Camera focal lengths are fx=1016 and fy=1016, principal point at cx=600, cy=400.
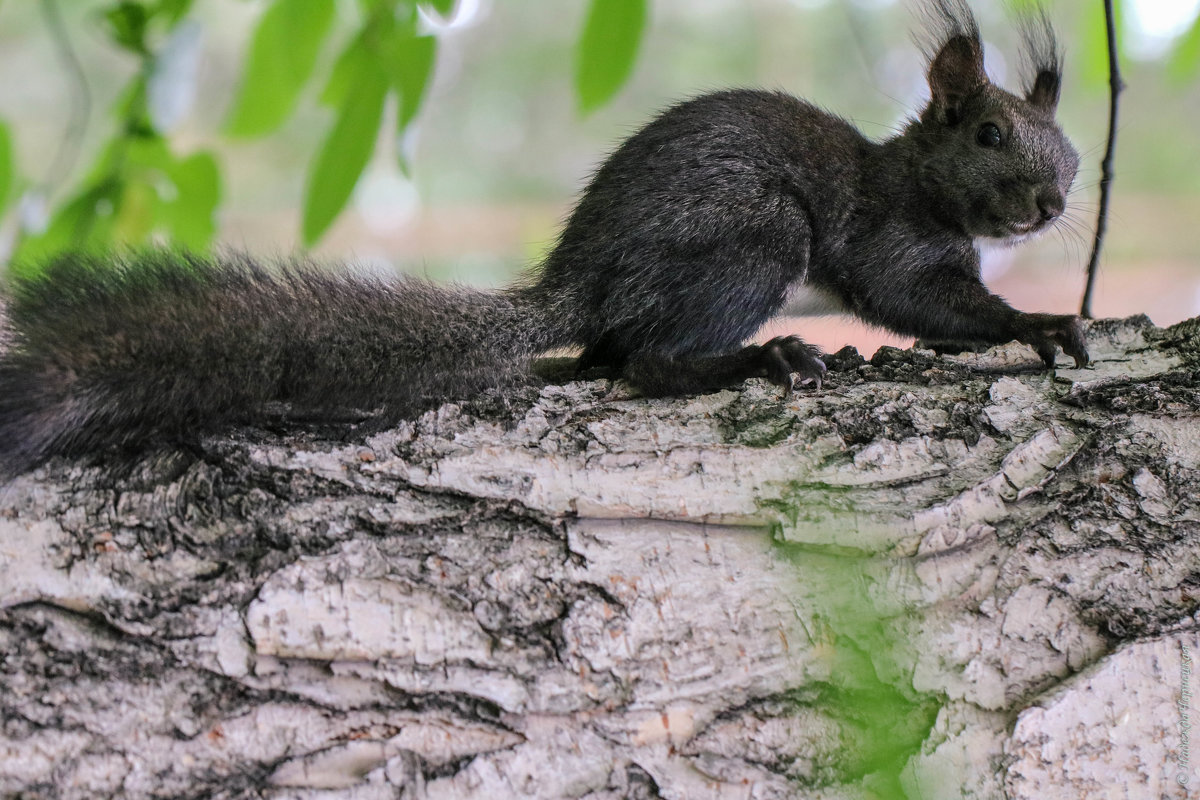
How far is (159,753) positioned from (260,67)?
1087mm

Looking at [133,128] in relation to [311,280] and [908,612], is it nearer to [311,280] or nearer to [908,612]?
[311,280]

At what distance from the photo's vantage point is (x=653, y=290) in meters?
1.86

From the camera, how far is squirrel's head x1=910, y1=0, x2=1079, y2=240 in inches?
88.0

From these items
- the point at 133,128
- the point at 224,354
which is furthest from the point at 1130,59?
the point at 133,128

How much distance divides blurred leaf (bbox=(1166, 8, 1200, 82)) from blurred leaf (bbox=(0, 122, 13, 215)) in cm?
200

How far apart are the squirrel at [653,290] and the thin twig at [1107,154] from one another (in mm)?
147

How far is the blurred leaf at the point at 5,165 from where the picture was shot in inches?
66.5

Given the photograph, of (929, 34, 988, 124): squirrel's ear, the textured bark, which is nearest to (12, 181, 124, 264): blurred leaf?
the textured bark

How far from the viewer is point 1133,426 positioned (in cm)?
144

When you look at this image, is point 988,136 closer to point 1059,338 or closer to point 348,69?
point 1059,338

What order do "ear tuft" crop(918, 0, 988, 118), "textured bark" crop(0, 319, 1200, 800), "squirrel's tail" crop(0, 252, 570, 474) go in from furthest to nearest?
"ear tuft" crop(918, 0, 988, 118) → "squirrel's tail" crop(0, 252, 570, 474) → "textured bark" crop(0, 319, 1200, 800)

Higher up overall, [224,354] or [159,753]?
[224,354]

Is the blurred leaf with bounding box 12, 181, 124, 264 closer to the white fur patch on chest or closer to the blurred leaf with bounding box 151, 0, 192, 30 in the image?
the blurred leaf with bounding box 151, 0, 192, 30

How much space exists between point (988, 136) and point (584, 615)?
164cm
